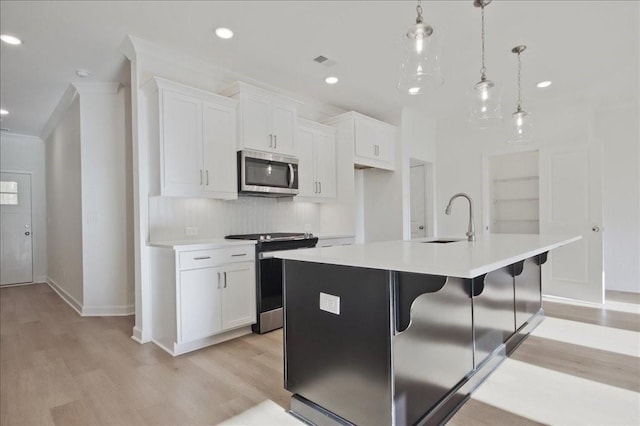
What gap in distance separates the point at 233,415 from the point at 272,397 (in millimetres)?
265

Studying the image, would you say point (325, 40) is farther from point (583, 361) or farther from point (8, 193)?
point (8, 193)

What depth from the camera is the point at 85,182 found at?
3963 mm

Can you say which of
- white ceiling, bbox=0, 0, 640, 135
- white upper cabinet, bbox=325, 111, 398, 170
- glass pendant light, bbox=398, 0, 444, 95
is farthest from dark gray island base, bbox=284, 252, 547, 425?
white upper cabinet, bbox=325, 111, 398, 170

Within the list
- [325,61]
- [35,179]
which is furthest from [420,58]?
[35,179]

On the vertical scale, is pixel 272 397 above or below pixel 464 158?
below

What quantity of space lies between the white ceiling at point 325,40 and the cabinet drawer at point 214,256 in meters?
1.88

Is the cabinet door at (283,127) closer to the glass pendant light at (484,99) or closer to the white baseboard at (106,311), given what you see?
the glass pendant light at (484,99)

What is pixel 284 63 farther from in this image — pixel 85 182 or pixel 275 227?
pixel 85 182

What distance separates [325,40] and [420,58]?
1.35 m

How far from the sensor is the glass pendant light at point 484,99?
99.3 inches

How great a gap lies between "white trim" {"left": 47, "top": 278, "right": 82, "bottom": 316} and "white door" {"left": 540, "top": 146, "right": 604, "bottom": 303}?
622 cm

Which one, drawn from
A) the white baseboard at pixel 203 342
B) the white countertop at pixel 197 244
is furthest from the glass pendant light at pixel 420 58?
the white baseboard at pixel 203 342

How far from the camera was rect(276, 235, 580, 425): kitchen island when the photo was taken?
1.47 m

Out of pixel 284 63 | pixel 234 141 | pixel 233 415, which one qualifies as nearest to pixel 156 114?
pixel 234 141
